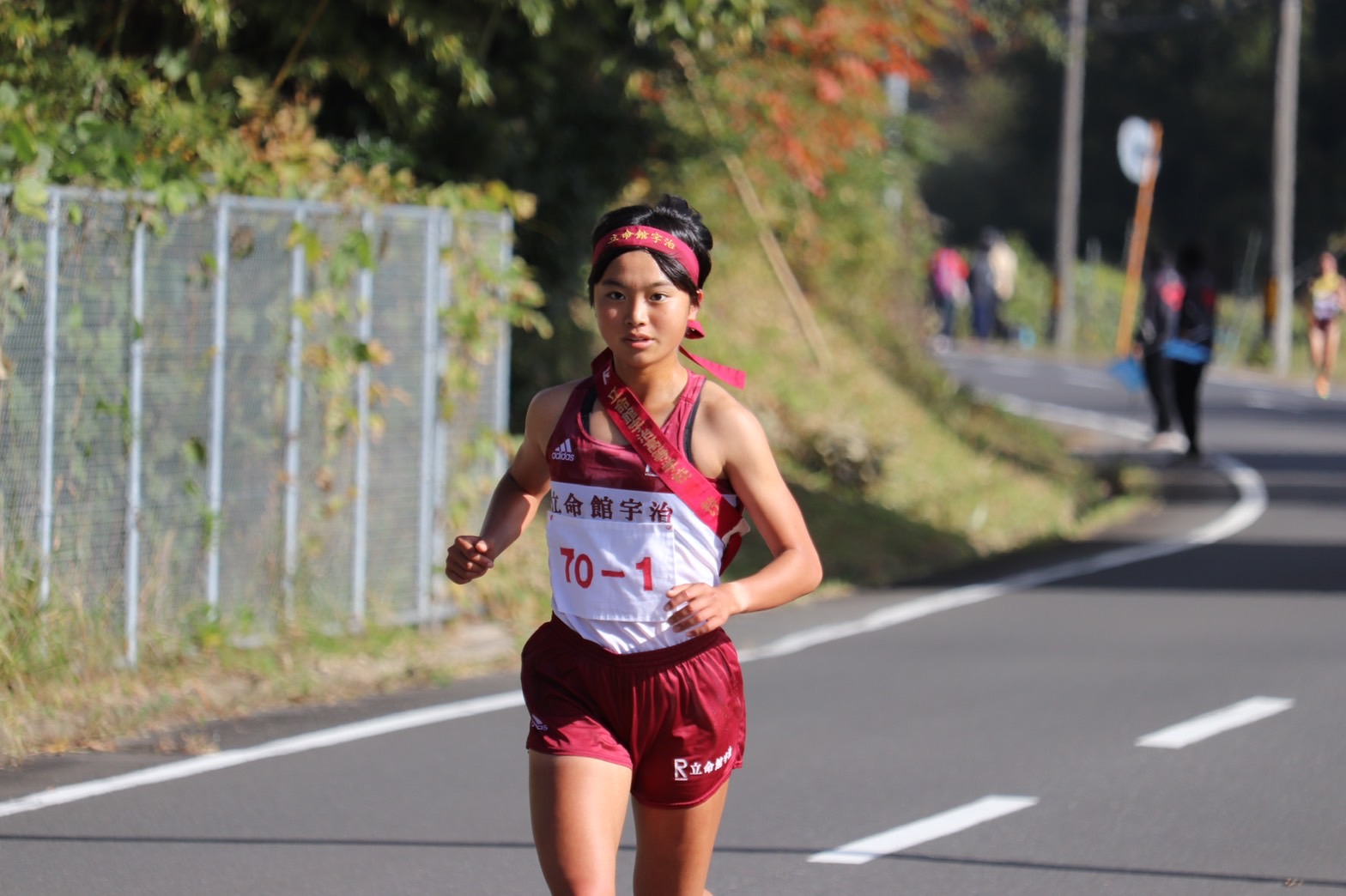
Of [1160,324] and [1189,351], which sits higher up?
[1160,324]

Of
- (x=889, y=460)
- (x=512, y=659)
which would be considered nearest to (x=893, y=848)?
(x=512, y=659)

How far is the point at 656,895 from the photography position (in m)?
4.25

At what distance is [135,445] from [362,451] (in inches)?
60.4

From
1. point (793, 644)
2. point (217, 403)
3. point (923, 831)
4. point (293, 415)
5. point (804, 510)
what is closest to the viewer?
point (923, 831)

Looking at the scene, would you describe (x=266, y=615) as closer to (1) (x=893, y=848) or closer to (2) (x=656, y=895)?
(1) (x=893, y=848)

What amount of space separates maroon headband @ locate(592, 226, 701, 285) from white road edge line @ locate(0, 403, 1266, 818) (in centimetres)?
344

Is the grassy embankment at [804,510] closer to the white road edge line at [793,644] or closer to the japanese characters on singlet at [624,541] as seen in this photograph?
the white road edge line at [793,644]

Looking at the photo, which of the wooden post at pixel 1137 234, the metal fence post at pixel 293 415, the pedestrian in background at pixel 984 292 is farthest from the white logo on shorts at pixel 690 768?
the pedestrian in background at pixel 984 292

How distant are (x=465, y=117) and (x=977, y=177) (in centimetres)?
5298

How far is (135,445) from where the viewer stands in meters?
8.43

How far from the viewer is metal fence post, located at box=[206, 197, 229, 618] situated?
884 cm

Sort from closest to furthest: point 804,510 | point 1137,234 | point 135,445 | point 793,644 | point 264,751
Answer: point 264,751 → point 135,445 → point 793,644 → point 804,510 → point 1137,234

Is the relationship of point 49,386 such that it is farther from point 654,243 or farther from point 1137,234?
point 1137,234

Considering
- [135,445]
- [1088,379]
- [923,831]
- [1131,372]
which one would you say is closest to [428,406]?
[135,445]
